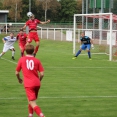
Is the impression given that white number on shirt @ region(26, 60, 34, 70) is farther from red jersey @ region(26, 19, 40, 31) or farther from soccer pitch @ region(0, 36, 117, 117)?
red jersey @ region(26, 19, 40, 31)

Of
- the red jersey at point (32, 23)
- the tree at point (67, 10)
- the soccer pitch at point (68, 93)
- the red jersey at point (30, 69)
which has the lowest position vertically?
the soccer pitch at point (68, 93)

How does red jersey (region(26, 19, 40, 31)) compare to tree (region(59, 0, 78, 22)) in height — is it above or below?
below

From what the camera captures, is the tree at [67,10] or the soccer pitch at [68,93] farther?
the tree at [67,10]

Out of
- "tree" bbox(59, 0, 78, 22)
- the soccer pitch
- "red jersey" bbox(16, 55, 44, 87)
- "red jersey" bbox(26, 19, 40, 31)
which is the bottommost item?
the soccer pitch

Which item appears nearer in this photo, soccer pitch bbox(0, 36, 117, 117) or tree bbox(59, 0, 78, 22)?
soccer pitch bbox(0, 36, 117, 117)

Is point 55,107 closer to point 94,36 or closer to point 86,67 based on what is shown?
point 86,67

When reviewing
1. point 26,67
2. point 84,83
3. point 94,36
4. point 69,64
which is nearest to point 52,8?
point 94,36

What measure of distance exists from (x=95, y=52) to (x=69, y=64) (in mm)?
8708

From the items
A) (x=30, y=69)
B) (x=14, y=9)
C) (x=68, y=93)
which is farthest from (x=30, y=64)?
(x=14, y=9)

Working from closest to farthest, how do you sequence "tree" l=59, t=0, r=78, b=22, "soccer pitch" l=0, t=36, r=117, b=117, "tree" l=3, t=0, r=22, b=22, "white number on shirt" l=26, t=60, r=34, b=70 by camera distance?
1. "white number on shirt" l=26, t=60, r=34, b=70
2. "soccer pitch" l=0, t=36, r=117, b=117
3. "tree" l=3, t=0, r=22, b=22
4. "tree" l=59, t=0, r=78, b=22

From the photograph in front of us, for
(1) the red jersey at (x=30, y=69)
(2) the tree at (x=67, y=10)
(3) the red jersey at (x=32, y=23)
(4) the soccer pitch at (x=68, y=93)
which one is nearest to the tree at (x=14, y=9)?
(2) the tree at (x=67, y=10)

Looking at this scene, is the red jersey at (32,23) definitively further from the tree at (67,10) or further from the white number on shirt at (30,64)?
the tree at (67,10)

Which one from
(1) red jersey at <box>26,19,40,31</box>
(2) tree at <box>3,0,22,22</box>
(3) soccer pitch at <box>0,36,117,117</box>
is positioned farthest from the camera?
(2) tree at <box>3,0,22,22</box>

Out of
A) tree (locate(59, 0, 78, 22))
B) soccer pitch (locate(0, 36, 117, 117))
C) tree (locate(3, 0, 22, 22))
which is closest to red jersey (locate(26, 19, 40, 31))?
soccer pitch (locate(0, 36, 117, 117))
